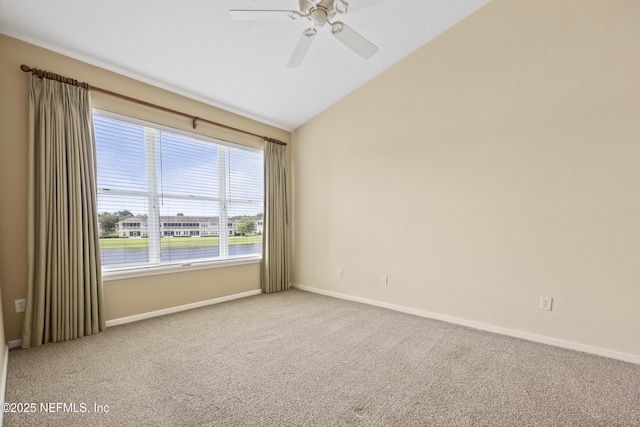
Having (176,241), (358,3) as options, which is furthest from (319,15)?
(176,241)

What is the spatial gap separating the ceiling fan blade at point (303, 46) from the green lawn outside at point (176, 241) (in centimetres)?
245

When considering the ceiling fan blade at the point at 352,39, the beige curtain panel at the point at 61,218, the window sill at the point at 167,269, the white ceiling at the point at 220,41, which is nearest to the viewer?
the ceiling fan blade at the point at 352,39

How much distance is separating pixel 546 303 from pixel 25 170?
4833mm

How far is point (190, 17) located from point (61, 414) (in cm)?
296

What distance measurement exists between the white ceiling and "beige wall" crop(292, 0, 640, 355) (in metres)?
0.42

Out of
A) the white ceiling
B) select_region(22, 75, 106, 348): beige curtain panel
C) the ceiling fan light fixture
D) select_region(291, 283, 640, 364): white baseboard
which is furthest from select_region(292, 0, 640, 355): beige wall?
select_region(22, 75, 106, 348): beige curtain panel

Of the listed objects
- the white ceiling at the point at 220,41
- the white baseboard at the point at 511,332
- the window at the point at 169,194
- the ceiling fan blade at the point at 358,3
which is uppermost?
the white ceiling at the point at 220,41

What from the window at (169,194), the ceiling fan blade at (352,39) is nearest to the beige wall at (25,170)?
the window at (169,194)

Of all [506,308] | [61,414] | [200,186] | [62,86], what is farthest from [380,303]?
[62,86]

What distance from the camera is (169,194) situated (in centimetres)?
339

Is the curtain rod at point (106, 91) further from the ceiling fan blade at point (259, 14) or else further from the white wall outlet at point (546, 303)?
the white wall outlet at point (546, 303)

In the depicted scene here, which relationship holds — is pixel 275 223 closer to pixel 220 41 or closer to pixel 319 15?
pixel 220 41

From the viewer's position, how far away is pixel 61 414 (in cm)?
160

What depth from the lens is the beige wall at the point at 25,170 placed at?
234 centimetres
